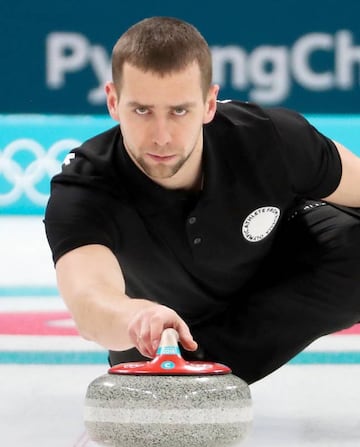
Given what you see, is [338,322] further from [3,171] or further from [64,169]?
[3,171]

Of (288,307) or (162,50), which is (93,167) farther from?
(288,307)

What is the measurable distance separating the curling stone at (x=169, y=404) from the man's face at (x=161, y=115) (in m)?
0.48

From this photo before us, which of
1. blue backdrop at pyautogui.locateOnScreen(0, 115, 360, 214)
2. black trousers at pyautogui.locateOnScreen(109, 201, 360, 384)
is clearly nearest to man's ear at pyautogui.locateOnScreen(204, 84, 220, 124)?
black trousers at pyautogui.locateOnScreen(109, 201, 360, 384)

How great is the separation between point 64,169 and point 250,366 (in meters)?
0.72

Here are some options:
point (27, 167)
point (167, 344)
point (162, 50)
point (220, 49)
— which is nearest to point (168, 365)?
point (167, 344)

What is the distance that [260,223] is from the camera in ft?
7.95

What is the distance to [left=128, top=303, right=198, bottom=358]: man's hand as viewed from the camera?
1.67 m

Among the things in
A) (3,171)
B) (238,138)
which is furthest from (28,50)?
(238,138)

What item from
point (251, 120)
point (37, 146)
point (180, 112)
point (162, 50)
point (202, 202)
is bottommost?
point (37, 146)

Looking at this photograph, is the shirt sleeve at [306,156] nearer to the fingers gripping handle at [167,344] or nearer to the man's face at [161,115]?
the man's face at [161,115]

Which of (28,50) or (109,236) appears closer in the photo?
(109,236)

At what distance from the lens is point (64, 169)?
2289mm

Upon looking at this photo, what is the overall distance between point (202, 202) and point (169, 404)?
756mm

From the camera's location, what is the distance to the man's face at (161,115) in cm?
199
